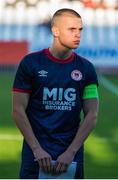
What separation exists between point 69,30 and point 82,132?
630 mm

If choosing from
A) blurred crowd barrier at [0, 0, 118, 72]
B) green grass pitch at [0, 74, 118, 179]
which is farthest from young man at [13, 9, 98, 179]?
blurred crowd barrier at [0, 0, 118, 72]

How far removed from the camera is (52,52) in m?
4.21

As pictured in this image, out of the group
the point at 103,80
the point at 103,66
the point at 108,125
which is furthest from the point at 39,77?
the point at 103,66

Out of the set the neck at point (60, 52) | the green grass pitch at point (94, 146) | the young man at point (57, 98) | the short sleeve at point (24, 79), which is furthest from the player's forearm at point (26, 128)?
the green grass pitch at point (94, 146)

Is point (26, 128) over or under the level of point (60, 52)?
under

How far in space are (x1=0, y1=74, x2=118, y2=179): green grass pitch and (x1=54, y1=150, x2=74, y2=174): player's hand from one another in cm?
316

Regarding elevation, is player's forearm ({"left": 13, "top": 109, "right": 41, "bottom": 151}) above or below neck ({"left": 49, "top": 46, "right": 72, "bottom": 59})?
below

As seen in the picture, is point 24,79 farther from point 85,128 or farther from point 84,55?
point 84,55

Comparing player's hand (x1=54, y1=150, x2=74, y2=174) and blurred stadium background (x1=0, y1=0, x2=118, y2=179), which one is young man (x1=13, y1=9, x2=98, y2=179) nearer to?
player's hand (x1=54, y1=150, x2=74, y2=174)

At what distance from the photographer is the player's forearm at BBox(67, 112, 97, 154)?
415 centimetres

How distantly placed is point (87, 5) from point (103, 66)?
4807 mm

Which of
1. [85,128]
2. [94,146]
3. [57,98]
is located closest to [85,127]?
[85,128]

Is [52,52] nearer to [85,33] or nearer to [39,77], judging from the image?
[39,77]

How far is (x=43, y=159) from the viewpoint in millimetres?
4074
